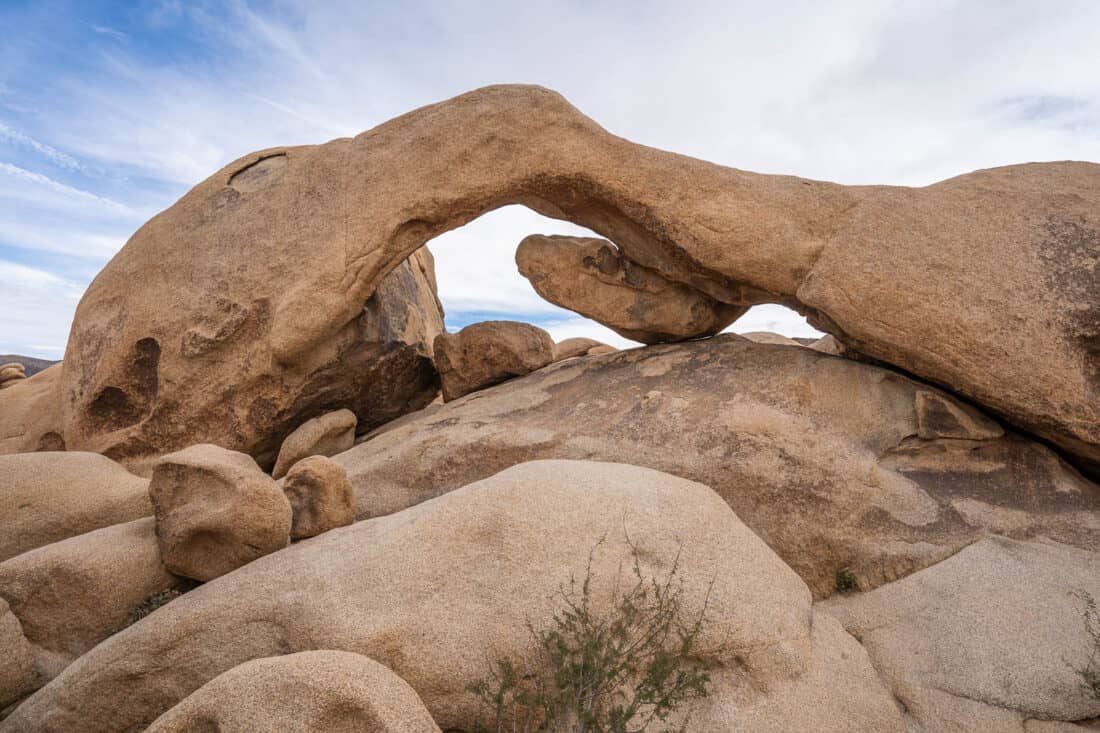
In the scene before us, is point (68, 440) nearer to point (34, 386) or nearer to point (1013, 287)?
point (34, 386)

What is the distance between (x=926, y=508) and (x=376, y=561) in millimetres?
4099

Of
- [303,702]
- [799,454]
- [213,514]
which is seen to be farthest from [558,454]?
[303,702]

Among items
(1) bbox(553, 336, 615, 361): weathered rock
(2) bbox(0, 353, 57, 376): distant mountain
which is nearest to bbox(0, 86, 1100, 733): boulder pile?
(1) bbox(553, 336, 615, 361): weathered rock

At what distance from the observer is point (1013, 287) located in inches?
216

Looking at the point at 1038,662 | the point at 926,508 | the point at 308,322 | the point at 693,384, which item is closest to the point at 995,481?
the point at 926,508

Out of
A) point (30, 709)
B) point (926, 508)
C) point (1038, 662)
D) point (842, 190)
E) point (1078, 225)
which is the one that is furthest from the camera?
point (842, 190)

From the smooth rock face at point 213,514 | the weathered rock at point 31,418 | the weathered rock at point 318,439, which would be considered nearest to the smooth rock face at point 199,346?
the weathered rock at point 318,439

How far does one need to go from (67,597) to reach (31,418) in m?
4.65

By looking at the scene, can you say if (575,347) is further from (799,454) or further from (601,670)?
(601,670)

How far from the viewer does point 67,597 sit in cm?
430

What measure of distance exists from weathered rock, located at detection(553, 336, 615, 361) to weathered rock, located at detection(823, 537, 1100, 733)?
220 inches

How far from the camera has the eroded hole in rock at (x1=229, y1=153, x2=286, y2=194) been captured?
24.6 feet

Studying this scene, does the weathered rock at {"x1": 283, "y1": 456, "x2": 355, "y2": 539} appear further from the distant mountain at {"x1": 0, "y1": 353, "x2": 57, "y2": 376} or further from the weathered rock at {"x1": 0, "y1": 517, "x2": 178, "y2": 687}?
the distant mountain at {"x1": 0, "y1": 353, "x2": 57, "y2": 376}

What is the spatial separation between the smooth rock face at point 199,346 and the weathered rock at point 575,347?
3172mm
